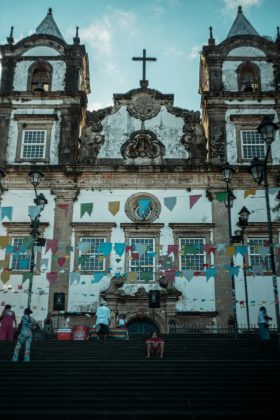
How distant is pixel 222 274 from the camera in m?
26.3

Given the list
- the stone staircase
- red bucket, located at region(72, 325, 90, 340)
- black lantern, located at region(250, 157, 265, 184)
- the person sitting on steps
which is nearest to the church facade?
red bucket, located at region(72, 325, 90, 340)

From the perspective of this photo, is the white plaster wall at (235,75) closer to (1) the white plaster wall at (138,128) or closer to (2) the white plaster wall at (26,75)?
(1) the white plaster wall at (138,128)

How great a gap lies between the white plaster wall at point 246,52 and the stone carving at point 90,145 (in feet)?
30.5

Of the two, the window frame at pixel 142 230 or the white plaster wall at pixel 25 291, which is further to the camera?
the window frame at pixel 142 230

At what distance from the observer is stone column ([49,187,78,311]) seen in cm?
2628

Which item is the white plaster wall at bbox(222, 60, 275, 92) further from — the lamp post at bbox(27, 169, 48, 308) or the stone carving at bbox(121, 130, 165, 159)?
the lamp post at bbox(27, 169, 48, 308)

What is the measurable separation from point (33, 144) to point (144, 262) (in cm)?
900

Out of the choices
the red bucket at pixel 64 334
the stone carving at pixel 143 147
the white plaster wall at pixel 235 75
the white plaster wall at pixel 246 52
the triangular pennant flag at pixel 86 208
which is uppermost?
the white plaster wall at pixel 246 52

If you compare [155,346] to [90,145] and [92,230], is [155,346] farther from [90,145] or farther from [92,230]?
[90,145]

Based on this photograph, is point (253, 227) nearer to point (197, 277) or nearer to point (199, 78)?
point (197, 277)

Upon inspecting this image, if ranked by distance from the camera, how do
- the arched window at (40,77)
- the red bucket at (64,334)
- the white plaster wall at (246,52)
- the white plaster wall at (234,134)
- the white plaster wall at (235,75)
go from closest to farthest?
1. the red bucket at (64,334)
2. the white plaster wall at (234,134)
3. the white plaster wall at (235,75)
4. the arched window at (40,77)
5. the white plaster wall at (246,52)

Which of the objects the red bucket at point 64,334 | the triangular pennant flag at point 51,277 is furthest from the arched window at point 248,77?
the red bucket at point 64,334

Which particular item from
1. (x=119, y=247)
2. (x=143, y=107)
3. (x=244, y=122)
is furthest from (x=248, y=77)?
(x=119, y=247)

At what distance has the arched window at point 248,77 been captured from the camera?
103 feet
